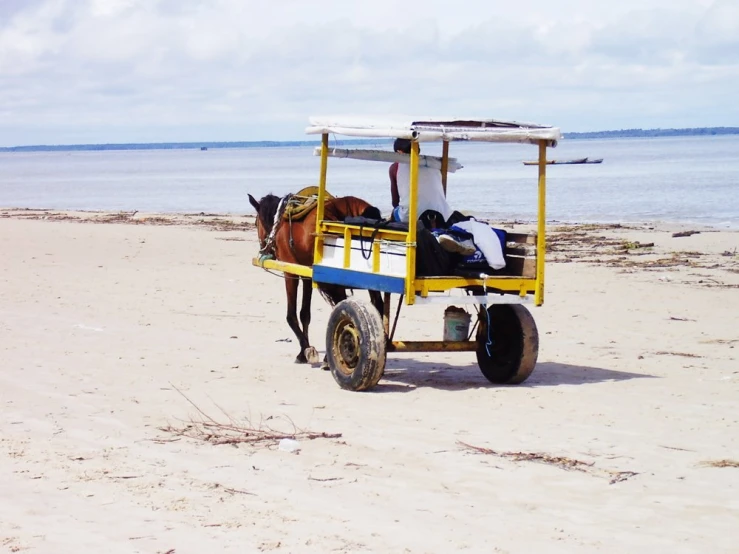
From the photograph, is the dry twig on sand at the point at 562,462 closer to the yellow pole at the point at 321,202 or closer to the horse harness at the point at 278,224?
the yellow pole at the point at 321,202

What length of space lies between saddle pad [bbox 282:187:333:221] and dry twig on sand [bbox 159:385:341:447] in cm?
279

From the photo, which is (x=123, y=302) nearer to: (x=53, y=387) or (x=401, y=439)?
(x=53, y=387)

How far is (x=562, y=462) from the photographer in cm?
659

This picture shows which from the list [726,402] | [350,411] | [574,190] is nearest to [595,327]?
[726,402]

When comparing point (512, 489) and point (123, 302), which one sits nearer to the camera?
point (512, 489)

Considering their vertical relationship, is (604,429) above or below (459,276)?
below

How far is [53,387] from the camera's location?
8.78 metres

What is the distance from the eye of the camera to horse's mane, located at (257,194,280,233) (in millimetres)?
10750

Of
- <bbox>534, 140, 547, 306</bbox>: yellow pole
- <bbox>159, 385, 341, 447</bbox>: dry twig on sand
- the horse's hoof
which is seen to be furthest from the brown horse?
<bbox>159, 385, 341, 447</bbox>: dry twig on sand

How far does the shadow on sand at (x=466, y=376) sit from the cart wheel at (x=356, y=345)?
268 mm

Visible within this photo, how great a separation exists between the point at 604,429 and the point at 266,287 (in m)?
8.83

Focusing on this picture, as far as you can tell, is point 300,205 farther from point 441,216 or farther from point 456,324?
point 456,324

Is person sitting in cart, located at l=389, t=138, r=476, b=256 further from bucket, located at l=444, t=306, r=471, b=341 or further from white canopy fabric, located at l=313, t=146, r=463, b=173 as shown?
bucket, located at l=444, t=306, r=471, b=341

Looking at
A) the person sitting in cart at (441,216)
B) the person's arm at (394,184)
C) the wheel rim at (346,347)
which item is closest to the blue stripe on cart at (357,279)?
the wheel rim at (346,347)
